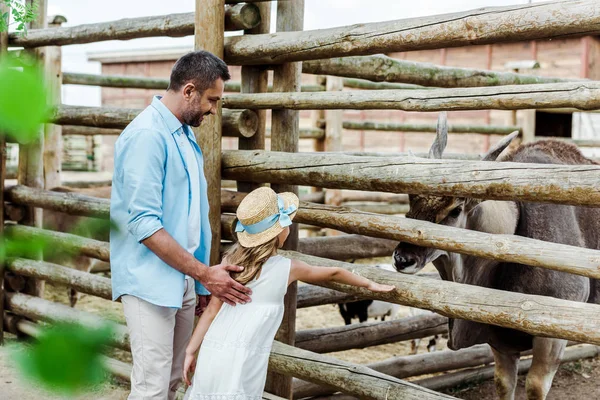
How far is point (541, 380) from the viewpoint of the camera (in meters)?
4.09

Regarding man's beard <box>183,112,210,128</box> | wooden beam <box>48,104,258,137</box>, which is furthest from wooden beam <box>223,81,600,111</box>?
man's beard <box>183,112,210,128</box>

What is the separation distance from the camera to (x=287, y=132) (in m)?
4.21

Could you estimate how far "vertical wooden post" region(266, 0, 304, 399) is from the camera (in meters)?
4.14

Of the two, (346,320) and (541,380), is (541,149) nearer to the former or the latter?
(541,380)

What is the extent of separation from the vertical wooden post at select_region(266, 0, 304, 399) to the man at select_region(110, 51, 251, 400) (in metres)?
1.15

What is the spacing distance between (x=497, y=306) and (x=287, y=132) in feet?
5.79

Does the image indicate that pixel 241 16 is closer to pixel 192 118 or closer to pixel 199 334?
pixel 192 118

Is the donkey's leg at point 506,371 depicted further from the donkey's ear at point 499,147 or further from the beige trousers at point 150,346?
the beige trousers at point 150,346

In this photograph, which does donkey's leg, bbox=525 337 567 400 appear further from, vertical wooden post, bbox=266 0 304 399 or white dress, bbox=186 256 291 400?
white dress, bbox=186 256 291 400

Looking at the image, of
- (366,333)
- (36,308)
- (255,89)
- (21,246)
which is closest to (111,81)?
(36,308)

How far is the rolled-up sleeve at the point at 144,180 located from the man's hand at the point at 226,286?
0.93ft

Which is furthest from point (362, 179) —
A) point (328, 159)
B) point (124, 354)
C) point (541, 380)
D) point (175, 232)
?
point (124, 354)

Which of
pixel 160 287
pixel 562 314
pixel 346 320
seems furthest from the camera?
pixel 346 320

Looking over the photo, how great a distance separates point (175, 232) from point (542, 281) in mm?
2136
